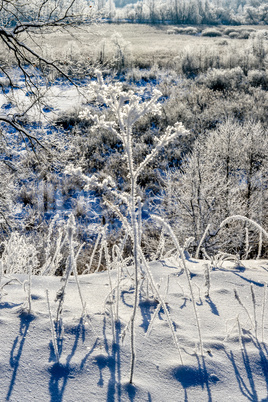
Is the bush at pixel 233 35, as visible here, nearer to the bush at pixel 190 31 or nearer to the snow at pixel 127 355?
the bush at pixel 190 31

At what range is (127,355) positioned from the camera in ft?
5.23

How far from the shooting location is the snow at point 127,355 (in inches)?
53.7

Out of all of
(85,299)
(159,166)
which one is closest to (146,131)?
(159,166)

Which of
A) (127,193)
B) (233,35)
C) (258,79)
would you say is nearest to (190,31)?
(233,35)

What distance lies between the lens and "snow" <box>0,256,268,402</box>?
1365mm

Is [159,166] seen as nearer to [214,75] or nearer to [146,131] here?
[146,131]

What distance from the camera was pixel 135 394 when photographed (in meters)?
1.36

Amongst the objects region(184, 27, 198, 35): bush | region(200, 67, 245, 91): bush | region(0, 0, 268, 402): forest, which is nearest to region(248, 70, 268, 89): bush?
region(0, 0, 268, 402): forest

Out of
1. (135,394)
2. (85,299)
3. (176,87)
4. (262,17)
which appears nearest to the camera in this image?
(135,394)

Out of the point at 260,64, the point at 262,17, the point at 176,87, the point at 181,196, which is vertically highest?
the point at 262,17

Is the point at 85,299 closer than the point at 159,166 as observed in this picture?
Yes

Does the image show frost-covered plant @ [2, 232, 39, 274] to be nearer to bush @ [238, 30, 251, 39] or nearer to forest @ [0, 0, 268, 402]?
forest @ [0, 0, 268, 402]

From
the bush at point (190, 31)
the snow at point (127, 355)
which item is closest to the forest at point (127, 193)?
the snow at point (127, 355)

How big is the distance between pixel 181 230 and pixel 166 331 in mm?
12164
